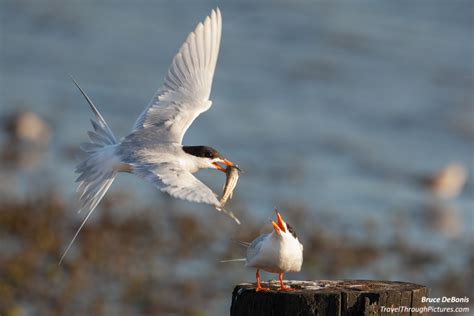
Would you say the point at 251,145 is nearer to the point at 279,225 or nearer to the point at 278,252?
the point at 279,225

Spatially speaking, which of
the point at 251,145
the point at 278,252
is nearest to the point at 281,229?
the point at 278,252

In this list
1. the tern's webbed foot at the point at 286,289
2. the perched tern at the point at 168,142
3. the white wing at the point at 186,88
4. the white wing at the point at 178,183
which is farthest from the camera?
the white wing at the point at 186,88

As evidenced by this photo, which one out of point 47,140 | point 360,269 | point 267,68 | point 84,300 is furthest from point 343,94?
Result: point 84,300

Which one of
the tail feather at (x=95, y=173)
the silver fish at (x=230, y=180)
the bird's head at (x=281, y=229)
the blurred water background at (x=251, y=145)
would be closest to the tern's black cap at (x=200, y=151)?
the silver fish at (x=230, y=180)

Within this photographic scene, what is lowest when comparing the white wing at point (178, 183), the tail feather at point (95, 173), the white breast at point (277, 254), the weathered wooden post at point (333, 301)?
the weathered wooden post at point (333, 301)

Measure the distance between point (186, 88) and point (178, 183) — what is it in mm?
1576

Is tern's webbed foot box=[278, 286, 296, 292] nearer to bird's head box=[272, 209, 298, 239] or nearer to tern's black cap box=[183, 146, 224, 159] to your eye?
bird's head box=[272, 209, 298, 239]

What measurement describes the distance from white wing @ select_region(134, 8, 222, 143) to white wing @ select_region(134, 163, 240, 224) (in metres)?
0.76

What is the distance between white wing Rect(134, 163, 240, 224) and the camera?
375 centimetres

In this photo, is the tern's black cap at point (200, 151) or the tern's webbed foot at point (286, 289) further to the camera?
the tern's black cap at point (200, 151)

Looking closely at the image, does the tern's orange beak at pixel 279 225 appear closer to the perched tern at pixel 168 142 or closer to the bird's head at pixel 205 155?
the perched tern at pixel 168 142

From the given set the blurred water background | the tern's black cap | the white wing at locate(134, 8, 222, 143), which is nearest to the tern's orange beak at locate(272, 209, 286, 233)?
the tern's black cap

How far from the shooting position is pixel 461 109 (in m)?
11.9

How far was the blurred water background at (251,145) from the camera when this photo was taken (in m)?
6.68
